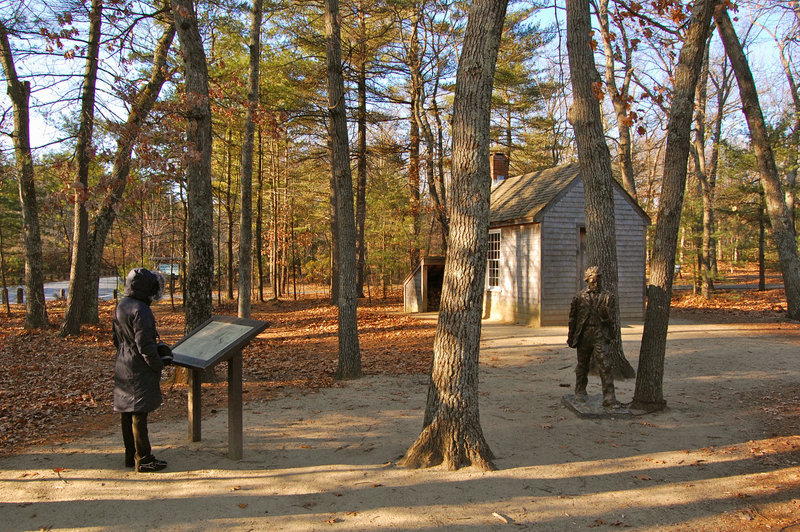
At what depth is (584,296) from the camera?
7059mm

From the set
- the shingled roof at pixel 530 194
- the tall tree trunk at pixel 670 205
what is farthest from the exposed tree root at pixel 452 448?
the shingled roof at pixel 530 194

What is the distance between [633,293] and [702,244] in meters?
8.96

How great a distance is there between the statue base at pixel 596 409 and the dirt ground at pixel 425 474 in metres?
0.11

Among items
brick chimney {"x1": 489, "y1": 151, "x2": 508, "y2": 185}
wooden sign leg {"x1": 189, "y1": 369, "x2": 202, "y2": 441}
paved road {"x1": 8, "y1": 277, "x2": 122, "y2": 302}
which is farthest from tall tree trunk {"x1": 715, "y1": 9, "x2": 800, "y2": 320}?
paved road {"x1": 8, "y1": 277, "x2": 122, "y2": 302}

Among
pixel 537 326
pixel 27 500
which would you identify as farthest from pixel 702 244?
pixel 27 500

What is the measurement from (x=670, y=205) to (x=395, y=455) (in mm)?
4737

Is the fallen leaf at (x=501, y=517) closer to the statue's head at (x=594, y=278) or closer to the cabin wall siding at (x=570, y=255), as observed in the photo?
the statue's head at (x=594, y=278)

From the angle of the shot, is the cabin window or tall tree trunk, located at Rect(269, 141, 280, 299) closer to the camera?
the cabin window

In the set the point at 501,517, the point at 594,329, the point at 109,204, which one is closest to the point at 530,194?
the point at 594,329

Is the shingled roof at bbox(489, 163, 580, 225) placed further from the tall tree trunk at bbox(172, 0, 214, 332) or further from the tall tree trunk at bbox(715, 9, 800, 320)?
the tall tree trunk at bbox(172, 0, 214, 332)

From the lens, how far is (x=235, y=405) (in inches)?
201

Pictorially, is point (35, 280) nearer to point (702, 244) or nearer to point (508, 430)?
point (508, 430)

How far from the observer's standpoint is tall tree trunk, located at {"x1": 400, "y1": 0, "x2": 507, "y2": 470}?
16.0 ft

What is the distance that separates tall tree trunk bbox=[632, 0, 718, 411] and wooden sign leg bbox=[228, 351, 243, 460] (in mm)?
5055
